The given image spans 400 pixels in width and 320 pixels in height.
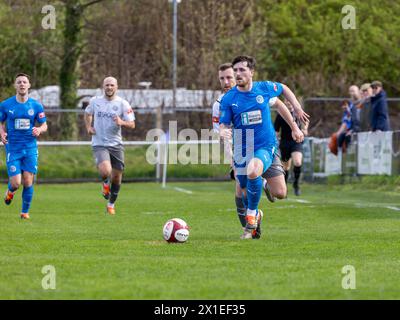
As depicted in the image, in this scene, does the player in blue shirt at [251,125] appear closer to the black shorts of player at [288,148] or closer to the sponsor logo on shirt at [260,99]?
the sponsor logo on shirt at [260,99]

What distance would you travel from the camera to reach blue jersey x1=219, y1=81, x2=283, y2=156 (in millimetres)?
12320

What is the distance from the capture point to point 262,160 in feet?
40.3

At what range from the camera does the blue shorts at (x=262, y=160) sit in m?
12.3

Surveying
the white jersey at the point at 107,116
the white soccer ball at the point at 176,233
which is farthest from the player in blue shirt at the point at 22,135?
the white soccer ball at the point at 176,233

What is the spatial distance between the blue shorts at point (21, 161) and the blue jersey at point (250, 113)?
16.3ft

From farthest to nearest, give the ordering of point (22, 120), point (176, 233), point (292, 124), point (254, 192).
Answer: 1. point (22, 120)
2. point (292, 124)
3. point (254, 192)
4. point (176, 233)

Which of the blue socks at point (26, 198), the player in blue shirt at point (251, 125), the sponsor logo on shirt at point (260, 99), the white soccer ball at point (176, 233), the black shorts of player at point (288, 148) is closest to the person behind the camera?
the white soccer ball at point (176, 233)

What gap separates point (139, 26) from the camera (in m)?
47.6

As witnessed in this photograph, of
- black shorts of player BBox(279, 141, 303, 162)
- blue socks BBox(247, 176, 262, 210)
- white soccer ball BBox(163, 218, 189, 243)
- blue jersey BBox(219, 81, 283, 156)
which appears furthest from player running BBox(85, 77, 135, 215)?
white soccer ball BBox(163, 218, 189, 243)

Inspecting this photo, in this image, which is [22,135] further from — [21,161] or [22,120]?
[21,161]

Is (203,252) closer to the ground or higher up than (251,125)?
closer to the ground

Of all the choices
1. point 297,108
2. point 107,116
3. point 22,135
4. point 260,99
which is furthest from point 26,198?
point 297,108

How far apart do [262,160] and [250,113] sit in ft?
1.88

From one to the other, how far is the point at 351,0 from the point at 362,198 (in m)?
30.8
